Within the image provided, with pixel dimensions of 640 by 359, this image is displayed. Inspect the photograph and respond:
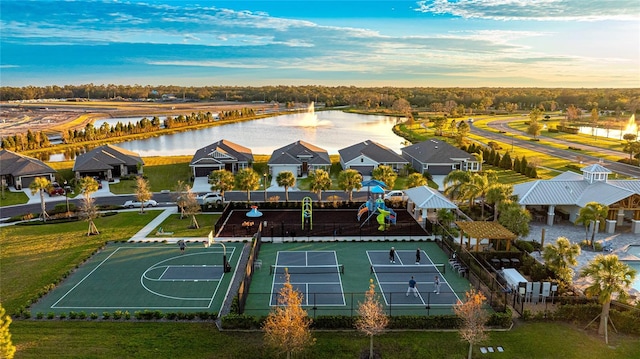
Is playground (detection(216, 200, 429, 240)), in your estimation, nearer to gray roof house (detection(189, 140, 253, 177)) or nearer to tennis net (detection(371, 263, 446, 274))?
tennis net (detection(371, 263, 446, 274))

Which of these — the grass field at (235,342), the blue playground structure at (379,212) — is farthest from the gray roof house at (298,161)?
the grass field at (235,342)

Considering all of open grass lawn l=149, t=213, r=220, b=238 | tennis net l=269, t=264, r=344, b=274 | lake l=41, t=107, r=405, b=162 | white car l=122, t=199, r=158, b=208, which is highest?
lake l=41, t=107, r=405, b=162

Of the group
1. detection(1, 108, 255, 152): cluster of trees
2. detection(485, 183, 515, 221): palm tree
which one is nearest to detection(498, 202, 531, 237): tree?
detection(485, 183, 515, 221): palm tree

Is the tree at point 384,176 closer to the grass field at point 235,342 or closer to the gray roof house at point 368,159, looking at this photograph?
the gray roof house at point 368,159

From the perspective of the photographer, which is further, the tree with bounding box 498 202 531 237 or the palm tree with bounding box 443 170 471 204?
the palm tree with bounding box 443 170 471 204

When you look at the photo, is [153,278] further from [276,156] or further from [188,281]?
[276,156]

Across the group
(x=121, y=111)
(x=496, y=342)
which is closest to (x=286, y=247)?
(x=496, y=342)
